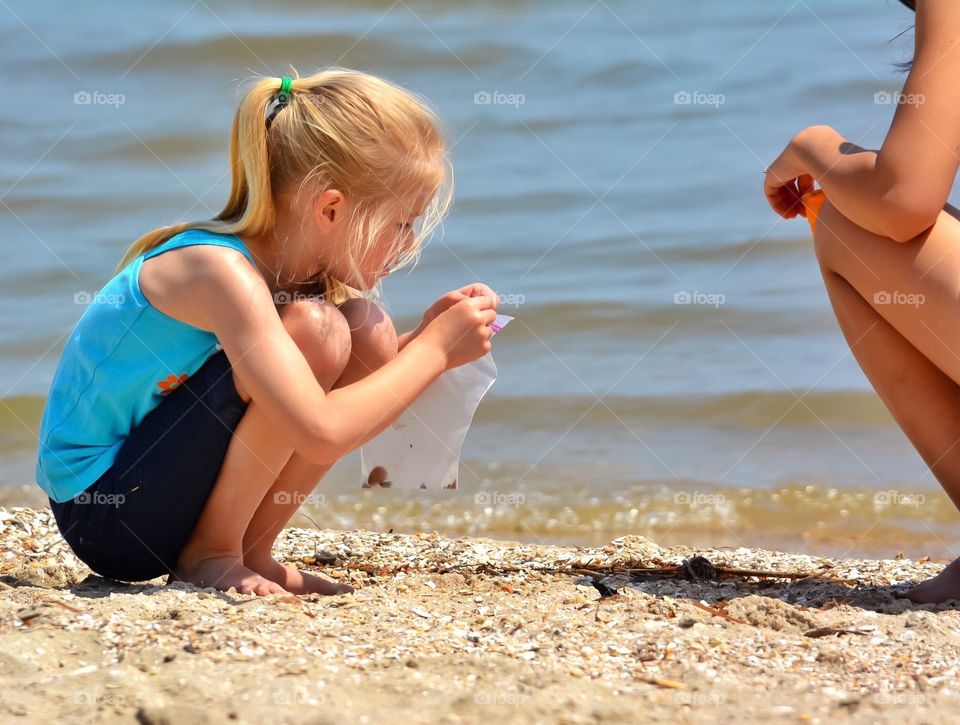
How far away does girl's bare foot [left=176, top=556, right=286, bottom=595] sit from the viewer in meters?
2.43

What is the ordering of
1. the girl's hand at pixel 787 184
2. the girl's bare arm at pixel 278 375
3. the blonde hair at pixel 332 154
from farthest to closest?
the girl's hand at pixel 787 184
the blonde hair at pixel 332 154
the girl's bare arm at pixel 278 375

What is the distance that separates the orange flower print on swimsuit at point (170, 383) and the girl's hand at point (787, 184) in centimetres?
135

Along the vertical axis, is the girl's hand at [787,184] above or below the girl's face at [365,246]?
above

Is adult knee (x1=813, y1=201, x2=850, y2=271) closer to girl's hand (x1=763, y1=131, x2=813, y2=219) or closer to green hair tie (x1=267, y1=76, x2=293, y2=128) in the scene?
girl's hand (x1=763, y1=131, x2=813, y2=219)

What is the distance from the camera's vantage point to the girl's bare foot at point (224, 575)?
2.43m

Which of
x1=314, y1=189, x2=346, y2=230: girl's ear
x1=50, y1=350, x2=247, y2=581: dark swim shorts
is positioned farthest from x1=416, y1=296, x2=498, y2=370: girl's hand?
x1=50, y1=350, x2=247, y2=581: dark swim shorts

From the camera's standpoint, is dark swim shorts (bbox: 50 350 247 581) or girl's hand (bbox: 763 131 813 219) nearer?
dark swim shorts (bbox: 50 350 247 581)

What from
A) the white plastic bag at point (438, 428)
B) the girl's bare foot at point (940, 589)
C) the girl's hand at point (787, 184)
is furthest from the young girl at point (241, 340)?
the girl's bare foot at point (940, 589)

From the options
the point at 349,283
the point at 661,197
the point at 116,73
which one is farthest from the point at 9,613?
the point at 116,73

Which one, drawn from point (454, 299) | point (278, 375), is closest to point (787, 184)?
point (454, 299)

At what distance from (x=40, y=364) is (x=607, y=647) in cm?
385

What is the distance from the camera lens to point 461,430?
269 cm

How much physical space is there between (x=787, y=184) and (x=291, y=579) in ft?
4.78

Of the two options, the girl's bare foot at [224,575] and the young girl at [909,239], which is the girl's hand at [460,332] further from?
the young girl at [909,239]
